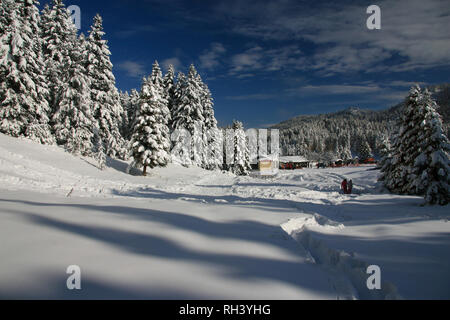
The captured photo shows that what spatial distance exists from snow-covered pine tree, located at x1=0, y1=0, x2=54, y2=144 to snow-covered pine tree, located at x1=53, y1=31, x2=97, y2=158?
1530 millimetres

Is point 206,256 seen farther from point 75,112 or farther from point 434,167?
point 75,112

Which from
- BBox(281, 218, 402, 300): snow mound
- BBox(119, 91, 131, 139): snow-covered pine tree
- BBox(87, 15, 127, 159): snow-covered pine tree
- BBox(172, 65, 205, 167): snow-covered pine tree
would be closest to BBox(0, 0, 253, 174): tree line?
BBox(87, 15, 127, 159): snow-covered pine tree

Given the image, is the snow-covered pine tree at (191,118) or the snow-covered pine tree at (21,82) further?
the snow-covered pine tree at (191,118)

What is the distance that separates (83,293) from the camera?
106 inches

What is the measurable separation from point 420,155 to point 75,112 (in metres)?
30.0

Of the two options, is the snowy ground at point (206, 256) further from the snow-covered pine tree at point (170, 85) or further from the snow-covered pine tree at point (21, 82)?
the snow-covered pine tree at point (170, 85)

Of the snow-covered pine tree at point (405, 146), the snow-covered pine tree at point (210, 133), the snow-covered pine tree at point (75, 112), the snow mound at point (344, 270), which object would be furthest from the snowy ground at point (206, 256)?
the snow-covered pine tree at point (210, 133)

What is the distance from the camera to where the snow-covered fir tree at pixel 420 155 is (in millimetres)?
12832

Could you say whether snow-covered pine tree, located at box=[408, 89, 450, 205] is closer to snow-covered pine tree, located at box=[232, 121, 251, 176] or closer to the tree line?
the tree line

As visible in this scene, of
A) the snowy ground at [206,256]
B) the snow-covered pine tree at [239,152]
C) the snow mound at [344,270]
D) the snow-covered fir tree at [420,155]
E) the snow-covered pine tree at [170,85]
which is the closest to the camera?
the snowy ground at [206,256]

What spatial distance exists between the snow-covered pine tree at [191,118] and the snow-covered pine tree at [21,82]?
55.9 feet

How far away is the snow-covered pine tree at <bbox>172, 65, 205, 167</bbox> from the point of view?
3616 cm

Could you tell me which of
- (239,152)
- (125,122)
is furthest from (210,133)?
(125,122)
